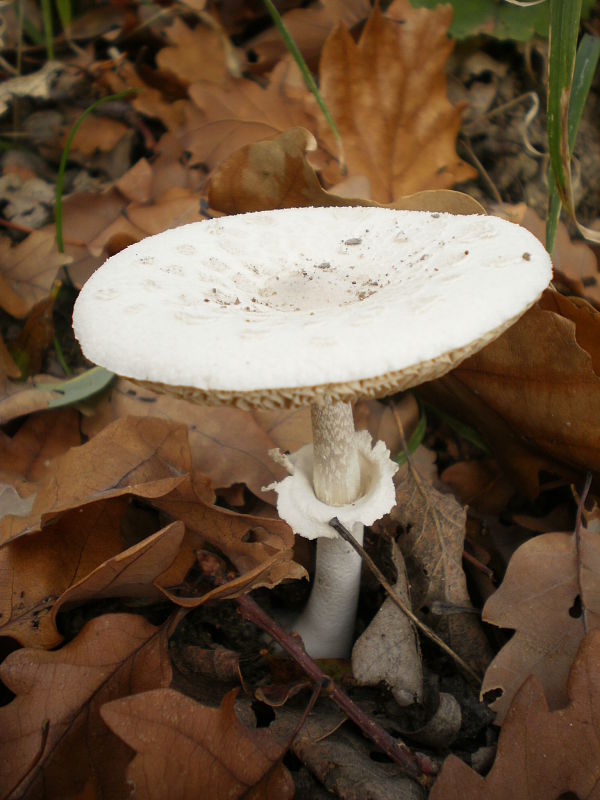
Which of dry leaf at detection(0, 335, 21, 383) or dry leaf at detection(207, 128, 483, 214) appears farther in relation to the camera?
dry leaf at detection(0, 335, 21, 383)

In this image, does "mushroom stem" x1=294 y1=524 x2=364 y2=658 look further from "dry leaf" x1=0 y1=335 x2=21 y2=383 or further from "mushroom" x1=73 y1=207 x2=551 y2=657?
"dry leaf" x1=0 y1=335 x2=21 y2=383

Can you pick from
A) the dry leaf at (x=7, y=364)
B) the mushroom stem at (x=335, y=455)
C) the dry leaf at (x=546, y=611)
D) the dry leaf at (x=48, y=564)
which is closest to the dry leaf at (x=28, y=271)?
the dry leaf at (x=7, y=364)

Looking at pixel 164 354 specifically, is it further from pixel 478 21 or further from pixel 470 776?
pixel 478 21

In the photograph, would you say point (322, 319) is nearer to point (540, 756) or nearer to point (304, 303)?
point (304, 303)

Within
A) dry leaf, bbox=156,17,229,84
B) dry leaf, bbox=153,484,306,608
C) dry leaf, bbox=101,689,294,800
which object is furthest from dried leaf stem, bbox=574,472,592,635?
dry leaf, bbox=156,17,229,84

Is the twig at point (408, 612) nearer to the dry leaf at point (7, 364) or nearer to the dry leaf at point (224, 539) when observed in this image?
the dry leaf at point (224, 539)

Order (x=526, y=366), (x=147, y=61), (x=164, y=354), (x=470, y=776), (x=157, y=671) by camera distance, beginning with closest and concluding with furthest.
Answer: (x=164, y=354) < (x=470, y=776) < (x=157, y=671) < (x=526, y=366) < (x=147, y=61)

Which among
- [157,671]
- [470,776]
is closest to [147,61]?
[157,671]
